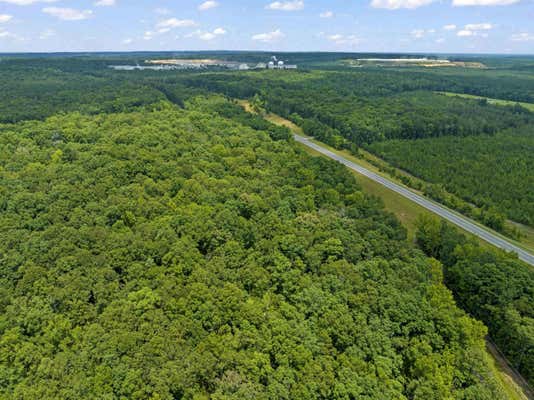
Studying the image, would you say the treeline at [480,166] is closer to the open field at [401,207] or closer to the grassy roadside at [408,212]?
the open field at [401,207]

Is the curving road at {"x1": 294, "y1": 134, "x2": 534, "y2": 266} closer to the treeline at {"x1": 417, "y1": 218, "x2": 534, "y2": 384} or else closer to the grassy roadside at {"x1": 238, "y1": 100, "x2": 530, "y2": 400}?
the grassy roadside at {"x1": 238, "y1": 100, "x2": 530, "y2": 400}

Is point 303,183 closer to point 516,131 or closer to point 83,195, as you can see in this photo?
point 83,195

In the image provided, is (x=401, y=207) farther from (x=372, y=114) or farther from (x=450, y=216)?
(x=372, y=114)

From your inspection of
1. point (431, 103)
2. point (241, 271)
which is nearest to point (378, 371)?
point (241, 271)

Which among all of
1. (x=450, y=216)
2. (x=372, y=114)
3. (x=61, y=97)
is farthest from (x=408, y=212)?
(x=61, y=97)

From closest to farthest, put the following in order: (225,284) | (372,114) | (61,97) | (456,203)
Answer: (225,284), (456,203), (61,97), (372,114)

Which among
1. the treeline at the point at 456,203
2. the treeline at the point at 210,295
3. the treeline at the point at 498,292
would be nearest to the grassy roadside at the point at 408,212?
the treeline at the point at 498,292
